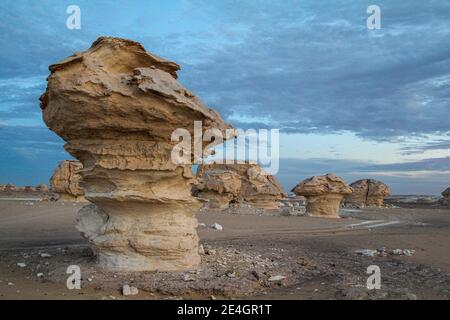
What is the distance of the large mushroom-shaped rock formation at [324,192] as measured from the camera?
26219mm

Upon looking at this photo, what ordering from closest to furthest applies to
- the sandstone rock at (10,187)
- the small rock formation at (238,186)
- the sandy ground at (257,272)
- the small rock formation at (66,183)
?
the sandy ground at (257,272)
the small rock formation at (238,186)
the small rock formation at (66,183)
the sandstone rock at (10,187)

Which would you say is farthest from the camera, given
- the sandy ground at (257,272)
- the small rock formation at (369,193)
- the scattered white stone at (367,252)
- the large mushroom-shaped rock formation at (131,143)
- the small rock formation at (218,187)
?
the small rock formation at (369,193)

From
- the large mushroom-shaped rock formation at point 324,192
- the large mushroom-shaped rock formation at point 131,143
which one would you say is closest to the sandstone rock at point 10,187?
the large mushroom-shaped rock formation at point 324,192

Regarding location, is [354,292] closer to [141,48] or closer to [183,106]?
[183,106]

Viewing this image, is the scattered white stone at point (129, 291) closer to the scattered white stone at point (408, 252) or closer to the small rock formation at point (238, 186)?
the scattered white stone at point (408, 252)

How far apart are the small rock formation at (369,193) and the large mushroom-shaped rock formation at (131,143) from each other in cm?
3800

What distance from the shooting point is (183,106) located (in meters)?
7.74

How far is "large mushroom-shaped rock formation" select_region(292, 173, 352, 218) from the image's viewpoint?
1032 inches

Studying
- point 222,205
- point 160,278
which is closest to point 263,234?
point 160,278

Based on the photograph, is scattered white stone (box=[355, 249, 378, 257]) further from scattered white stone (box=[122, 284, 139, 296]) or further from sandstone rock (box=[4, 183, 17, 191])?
sandstone rock (box=[4, 183, 17, 191])

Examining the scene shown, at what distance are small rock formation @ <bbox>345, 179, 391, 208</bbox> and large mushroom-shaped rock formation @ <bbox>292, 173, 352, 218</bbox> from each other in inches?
713

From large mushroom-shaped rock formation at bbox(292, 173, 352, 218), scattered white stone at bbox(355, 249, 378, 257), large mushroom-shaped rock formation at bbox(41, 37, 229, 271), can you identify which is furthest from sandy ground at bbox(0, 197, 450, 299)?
large mushroom-shaped rock formation at bbox(292, 173, 352, 218)

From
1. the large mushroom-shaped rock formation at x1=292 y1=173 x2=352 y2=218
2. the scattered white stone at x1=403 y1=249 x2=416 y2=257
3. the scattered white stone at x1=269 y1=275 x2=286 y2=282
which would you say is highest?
the large mushroom-shaped rock formation at x1=292 y1=173 x2=352 y2=218

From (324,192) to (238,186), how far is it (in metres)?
6.90
